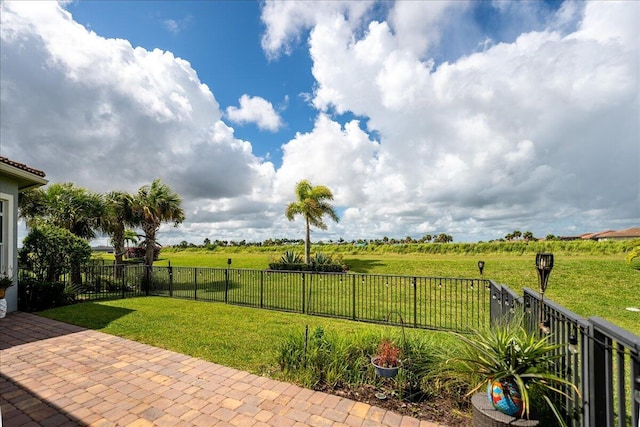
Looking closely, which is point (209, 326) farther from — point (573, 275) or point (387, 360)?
point (573, 275)

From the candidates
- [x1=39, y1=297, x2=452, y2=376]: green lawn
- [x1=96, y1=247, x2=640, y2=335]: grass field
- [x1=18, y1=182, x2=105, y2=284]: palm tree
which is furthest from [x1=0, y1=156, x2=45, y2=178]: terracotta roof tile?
[x1=96, y1=247, x2=640, y2=335]: grass field

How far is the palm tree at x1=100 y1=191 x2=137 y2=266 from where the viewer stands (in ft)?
46.4

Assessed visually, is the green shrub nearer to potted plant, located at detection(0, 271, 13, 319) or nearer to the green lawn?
the green lawn

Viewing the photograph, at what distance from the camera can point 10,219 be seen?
809 cm

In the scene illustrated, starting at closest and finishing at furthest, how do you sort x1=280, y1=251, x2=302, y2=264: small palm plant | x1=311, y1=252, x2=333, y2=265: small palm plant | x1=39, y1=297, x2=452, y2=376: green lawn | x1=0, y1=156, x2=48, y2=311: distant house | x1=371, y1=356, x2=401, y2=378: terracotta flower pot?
1. x1=371, y1=356, x2=401, y2=378: terracotta flower pot
2. x1=39, y1=297, x2=452, y2=376: green lawn
3. x1=0, y1=156, x2=48, y2=311: distant house
4. x1=311, y1=252, x2=333, y2=265: small palm plant
5. x1=280, y1=251, x2=302, y2=264: small palm plant

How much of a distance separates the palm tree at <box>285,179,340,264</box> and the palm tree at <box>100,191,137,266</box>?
8297 millimetres

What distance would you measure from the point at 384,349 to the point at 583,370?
1985 mm

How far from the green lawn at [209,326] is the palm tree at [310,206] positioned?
9.87m

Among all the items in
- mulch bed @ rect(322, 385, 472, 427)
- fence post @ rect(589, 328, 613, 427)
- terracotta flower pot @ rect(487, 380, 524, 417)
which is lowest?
mulch bed @ rect(322, 385, 472, 427)

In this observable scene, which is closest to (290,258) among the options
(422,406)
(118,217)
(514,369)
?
(118,217)

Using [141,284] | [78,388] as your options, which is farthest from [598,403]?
[141,284]

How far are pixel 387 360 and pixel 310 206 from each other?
49.8 feet

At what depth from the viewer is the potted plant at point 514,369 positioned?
2.50 m

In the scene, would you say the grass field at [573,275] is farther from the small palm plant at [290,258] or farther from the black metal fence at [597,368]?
the black metal fence at [597,368]
